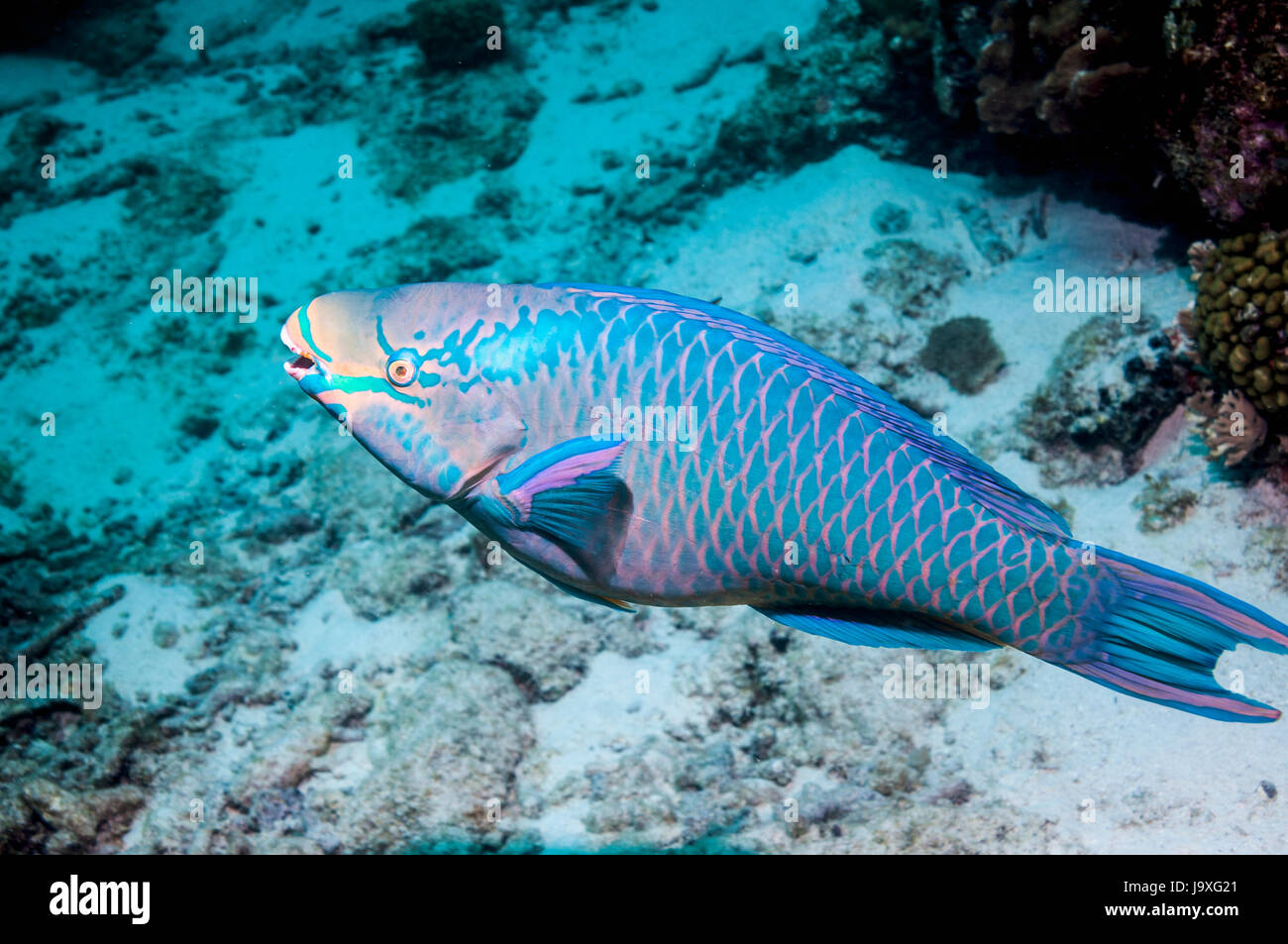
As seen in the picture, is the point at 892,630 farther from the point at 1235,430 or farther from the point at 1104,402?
the point at 1104,402

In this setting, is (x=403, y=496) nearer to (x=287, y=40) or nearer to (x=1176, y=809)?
(x=1176, y=809)

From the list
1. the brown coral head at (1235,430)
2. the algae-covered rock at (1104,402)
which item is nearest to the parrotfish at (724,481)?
the brown coral head at (1235,430)

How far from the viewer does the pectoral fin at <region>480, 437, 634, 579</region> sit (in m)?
1.94

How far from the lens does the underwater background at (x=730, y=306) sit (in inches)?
156

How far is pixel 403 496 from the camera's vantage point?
20.2ft

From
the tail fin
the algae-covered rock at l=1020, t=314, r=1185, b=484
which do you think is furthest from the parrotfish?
the algae-covered rock at l=1020, t=314, r=1185, b=484

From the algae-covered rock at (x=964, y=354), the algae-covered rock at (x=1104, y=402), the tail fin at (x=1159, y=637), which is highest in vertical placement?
the algae-covered rock at (x=964, y=354)

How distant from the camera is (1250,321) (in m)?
4.23

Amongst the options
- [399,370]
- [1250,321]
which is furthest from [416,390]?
[1250,321]

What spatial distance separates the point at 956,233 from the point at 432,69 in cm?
1001

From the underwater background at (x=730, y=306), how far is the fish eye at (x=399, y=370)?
112 inches

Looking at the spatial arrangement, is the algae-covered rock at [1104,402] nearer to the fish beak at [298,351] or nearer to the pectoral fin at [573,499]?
the pectoral fin at [573,499]

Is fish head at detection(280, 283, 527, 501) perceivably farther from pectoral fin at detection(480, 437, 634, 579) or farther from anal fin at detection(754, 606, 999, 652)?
anal fin at detection(754, 606, 999, 652)
